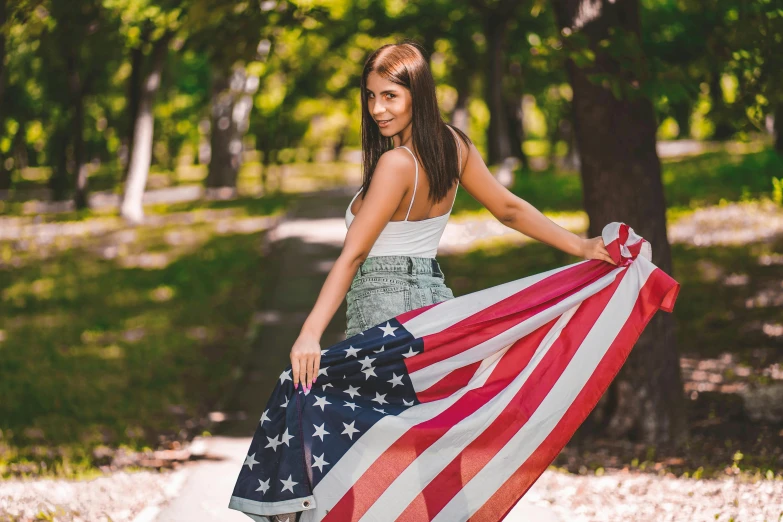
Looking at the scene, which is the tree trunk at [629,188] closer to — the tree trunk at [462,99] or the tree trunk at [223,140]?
the tree trunk at [223,140]

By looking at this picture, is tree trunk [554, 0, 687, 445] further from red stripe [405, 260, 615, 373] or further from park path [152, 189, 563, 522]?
red stripe [405, 260, 615, 373]

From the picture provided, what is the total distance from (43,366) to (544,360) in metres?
8.45

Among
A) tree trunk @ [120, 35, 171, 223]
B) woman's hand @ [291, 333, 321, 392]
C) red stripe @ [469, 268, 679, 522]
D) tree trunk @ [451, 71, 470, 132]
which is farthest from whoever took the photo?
tree trunk @ [451, 71, 470, 132]

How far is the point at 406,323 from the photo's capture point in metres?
3.56

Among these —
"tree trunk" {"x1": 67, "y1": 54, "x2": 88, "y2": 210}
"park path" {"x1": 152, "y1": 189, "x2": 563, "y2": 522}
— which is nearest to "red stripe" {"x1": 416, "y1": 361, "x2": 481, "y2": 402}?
"park path" {"x1": 152, "y1": 189, "x2": 563, "y2": 522}

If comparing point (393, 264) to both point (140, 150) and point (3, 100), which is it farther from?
point (3, 100)

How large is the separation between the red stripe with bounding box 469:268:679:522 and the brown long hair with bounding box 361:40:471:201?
42.4 inches

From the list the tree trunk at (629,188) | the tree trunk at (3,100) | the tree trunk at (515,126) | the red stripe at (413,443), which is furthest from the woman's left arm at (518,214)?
the tree trunk at (515,126)

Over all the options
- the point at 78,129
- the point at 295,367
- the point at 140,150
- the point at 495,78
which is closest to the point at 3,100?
the point at 78,129

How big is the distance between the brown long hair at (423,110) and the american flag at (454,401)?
54 centimetres

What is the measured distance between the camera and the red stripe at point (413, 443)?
11.3ft

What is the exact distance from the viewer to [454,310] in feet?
12.0

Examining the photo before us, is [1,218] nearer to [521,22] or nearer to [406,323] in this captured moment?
[521,22]

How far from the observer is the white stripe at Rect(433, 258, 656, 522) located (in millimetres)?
3658
